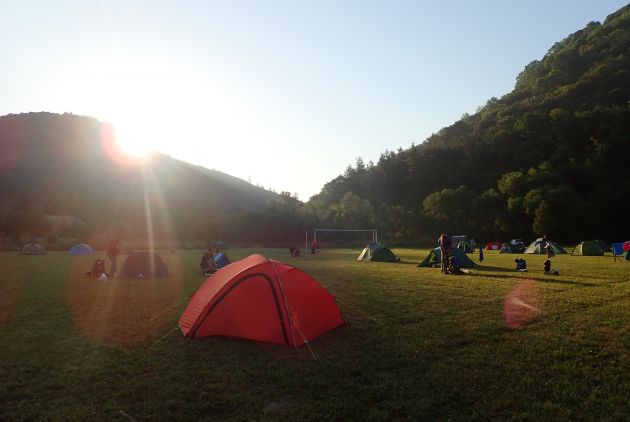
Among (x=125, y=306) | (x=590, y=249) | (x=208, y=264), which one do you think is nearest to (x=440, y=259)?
(x=208, y=264)

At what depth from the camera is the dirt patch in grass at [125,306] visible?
348 inches

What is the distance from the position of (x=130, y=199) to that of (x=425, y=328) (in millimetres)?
98840

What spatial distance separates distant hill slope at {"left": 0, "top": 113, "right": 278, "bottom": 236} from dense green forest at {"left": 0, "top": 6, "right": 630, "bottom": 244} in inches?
17.4

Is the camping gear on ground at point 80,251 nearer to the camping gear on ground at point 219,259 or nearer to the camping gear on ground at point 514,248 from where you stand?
the camping gear on ground at point 219,259

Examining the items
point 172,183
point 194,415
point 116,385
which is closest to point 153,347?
point 116,385

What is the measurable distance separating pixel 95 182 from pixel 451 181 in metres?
84.5

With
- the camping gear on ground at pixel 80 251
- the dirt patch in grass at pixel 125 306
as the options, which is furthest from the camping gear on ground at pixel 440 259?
the camping gear on ground at pixel 80 251

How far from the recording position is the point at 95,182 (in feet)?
353

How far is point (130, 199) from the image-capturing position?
97.3 m

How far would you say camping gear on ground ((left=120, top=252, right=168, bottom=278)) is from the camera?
→ 61.9ft

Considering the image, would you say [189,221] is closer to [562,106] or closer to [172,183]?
[172,183]

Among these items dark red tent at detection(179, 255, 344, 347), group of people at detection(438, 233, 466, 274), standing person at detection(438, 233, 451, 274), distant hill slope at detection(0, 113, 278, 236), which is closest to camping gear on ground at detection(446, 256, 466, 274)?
group of people at detection(438, 233, 466, 274)

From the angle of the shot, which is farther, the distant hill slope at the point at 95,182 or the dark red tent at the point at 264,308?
the distant hill slope at the point at 95,182

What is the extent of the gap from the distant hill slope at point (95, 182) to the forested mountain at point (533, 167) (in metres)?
31.5
